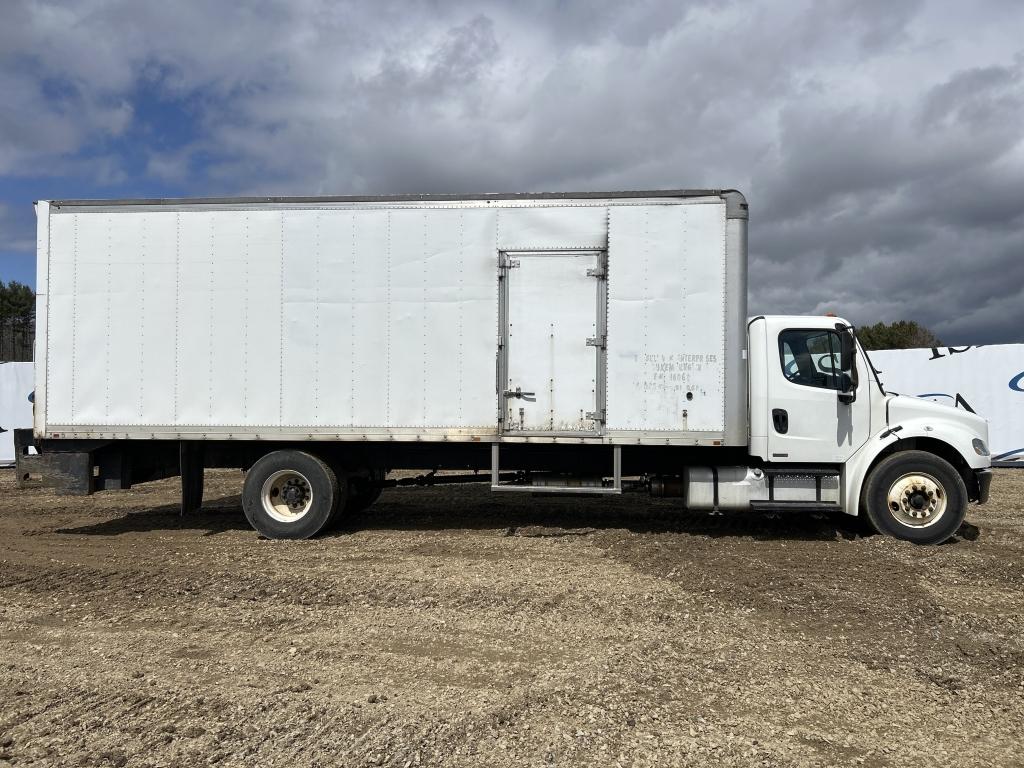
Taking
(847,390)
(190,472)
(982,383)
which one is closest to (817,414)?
(847,390)

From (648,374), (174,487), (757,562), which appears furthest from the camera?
(174,487)

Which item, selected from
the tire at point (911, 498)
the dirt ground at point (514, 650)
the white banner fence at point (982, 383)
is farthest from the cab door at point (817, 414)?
the white banner fence at point (982, 383)

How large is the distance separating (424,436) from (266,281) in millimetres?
2462

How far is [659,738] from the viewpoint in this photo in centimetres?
310

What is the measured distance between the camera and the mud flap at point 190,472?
7.56 meters

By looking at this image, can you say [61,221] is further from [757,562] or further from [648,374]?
[757,562]

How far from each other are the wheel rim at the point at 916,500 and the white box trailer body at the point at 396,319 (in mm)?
1833

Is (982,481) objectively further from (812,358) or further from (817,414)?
(812,358)

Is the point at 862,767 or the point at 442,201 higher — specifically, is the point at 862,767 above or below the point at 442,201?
below

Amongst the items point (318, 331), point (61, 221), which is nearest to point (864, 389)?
point (318, 331)

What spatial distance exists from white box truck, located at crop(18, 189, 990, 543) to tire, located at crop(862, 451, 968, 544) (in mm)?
22

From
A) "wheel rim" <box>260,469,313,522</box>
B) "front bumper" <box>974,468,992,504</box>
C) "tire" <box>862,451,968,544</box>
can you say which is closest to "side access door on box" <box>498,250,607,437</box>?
"wheel rim" <box>260,469,313,522</box>

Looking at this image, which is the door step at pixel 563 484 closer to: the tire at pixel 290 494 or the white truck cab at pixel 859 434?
the white truck cab at pixel 859 434

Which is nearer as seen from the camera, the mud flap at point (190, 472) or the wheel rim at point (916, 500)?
the wheel rim at point (916, 500)
